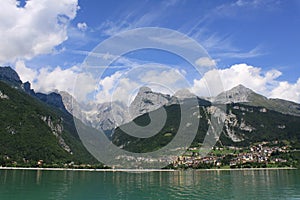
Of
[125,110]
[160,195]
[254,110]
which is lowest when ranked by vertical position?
[160,195]

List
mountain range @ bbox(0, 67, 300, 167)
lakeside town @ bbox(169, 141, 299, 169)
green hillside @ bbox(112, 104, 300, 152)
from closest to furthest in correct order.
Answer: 1. lakeside town @ bbox(169, 141, 299, 169)
2. mountain range @ bbox(0, 67, 300, 167)
3. green hillside @ bbox(112, 104, 300, 152)

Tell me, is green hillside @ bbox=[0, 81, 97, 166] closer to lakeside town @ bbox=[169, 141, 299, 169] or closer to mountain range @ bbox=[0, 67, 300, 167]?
mountain range @ bbox=[0, 67, 300, 167]

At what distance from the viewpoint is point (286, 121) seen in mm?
169750

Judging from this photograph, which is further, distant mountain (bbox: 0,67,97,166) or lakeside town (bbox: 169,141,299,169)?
distant mountain (bbox: 0,67,97,166)

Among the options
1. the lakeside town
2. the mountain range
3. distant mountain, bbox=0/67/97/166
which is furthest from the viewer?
the mountain range

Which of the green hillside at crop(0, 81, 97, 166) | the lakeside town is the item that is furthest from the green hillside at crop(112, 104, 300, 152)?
the green hillside at crop(0, 81, 97, 166)

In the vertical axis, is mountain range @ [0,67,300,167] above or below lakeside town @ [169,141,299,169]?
above

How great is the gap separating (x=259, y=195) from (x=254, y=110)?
153210 mm

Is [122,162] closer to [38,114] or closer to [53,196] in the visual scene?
[38,114]

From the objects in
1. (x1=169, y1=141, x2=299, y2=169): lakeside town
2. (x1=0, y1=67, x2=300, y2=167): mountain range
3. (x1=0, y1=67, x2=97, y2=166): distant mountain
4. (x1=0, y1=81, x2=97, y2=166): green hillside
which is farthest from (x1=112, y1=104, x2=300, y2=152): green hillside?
(x1=0, y1=67, x2=97, y2=166): distant mountain

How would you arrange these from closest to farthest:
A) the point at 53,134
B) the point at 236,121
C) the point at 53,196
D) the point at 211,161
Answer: the point at 53,196 → the point at 211,161 → the point at 53,134 → the point at 236,121

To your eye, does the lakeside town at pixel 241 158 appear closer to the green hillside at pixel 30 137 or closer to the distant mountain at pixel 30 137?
the green hillside at pixel 30 137

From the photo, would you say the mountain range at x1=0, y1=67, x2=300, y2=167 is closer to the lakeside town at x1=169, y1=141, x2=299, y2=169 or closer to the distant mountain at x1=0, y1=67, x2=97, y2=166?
the distant mountain at x1=0, y1=67, x2=97, y2=166

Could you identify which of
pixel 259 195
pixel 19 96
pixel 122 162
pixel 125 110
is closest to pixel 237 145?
pixel 122 162
